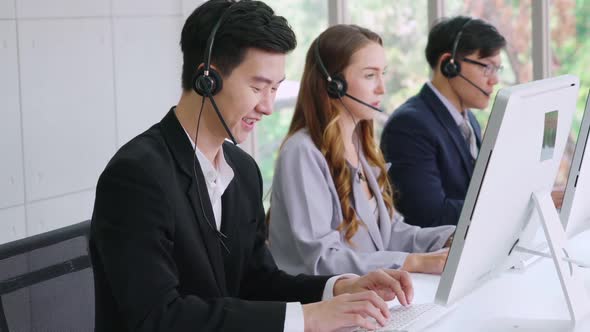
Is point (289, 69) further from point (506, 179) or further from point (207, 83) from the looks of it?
point (506, 179)

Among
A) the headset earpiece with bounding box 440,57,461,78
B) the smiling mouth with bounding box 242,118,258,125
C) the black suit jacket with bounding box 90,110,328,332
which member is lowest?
the black suit jacket with bounding box 90,110,328,332

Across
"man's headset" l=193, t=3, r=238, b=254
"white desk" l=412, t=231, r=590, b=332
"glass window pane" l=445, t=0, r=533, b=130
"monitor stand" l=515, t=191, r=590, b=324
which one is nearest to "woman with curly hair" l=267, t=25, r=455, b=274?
"white desk" l=412, t=231, r=590, b=332

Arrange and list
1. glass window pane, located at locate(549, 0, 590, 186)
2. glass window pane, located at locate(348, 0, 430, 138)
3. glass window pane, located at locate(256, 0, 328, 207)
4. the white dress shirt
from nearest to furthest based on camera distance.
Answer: the white dress shirt
glass window pane, located at locate(549, 0, 590, 186)
glass window pane, located at locate(348, 0, 430, 138)
glass window pane, located at locate(256, 0, 328, 207)

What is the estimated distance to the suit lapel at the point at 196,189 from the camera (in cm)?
171

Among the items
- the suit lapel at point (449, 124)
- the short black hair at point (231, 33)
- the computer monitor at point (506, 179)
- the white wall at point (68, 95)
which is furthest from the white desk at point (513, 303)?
the white wall at point (68, 95)

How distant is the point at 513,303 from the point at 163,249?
30.5 inches

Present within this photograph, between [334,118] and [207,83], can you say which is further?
[334,118]

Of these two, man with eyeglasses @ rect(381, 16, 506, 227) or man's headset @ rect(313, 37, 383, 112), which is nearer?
man's headset @ rect(313, 37, 383, 112)

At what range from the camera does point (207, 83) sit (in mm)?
1704

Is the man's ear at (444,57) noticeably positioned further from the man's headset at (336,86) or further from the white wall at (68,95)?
the white wall at (68,95)

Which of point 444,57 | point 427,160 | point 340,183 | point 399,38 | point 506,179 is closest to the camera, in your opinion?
point 506,179

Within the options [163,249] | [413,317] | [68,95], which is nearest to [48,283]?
[163,249]

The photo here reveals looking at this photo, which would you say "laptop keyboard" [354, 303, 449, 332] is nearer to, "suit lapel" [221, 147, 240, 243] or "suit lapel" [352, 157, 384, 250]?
"suit lapel" [221, 147, 240, 243]

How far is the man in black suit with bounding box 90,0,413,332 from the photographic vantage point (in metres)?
1.52
